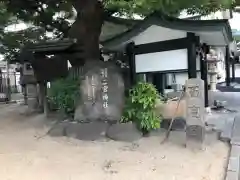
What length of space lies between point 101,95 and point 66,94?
4.79ft

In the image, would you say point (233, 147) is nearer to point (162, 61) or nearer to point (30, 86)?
point (162, 61)

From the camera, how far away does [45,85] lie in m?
11.9

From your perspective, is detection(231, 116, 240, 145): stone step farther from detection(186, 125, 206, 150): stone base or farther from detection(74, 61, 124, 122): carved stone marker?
detection(74, 61, 124, 122): carved stone marker

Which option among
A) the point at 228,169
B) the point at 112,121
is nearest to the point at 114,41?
the point at 112,121

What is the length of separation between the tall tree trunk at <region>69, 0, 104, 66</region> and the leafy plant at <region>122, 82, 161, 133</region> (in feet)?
8.25

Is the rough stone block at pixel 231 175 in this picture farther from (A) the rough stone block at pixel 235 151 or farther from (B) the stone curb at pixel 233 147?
(A) the rough stone block at pixel 235 151

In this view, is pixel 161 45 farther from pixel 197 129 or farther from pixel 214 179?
pixel 214 179

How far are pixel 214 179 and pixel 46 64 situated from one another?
311 inches

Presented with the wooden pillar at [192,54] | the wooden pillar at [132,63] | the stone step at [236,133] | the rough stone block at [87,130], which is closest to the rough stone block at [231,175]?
the stone step at [236,133]

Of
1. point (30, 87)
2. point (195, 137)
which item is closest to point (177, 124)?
point (195, 137)

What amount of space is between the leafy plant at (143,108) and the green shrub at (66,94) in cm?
195

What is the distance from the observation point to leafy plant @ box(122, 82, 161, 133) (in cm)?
800

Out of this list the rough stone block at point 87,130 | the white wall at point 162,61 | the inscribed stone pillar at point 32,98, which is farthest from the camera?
the inscribed stone pillar at point 32,98

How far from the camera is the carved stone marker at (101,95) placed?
8766mm
